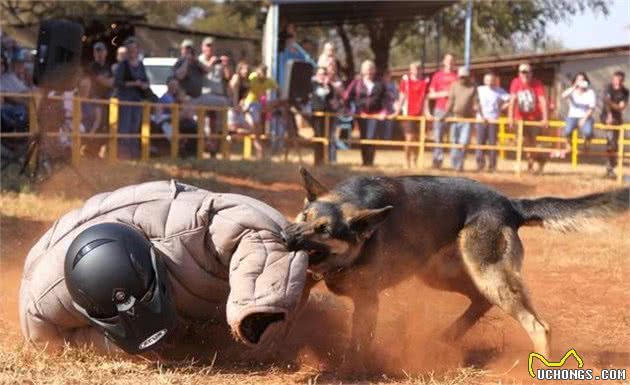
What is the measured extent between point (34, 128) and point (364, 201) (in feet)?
26.2

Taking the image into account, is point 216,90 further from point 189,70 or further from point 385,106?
point 385,106

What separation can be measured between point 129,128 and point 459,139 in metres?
6.62

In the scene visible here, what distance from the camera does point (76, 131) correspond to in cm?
1306

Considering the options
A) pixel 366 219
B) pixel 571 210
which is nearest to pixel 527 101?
pixel 571 210

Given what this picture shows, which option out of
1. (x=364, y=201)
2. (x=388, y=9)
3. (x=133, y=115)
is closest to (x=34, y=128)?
(x=133, y=115)

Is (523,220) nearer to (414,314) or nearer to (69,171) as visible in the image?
(414,314)

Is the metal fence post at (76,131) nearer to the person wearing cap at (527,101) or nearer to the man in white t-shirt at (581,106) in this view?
the person wearing cap at (527,101)

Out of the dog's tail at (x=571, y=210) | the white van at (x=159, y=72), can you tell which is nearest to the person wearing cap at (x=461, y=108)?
the white van at (x=159, y=72)

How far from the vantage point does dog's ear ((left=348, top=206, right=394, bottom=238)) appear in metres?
5.11

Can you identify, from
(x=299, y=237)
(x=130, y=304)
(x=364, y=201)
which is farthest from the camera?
(x=364, y=201)

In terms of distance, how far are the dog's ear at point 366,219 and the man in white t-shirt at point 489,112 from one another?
529 inches

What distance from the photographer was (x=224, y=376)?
16.3 feet

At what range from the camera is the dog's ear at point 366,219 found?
5.11 meters

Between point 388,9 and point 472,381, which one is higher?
point 388,9
